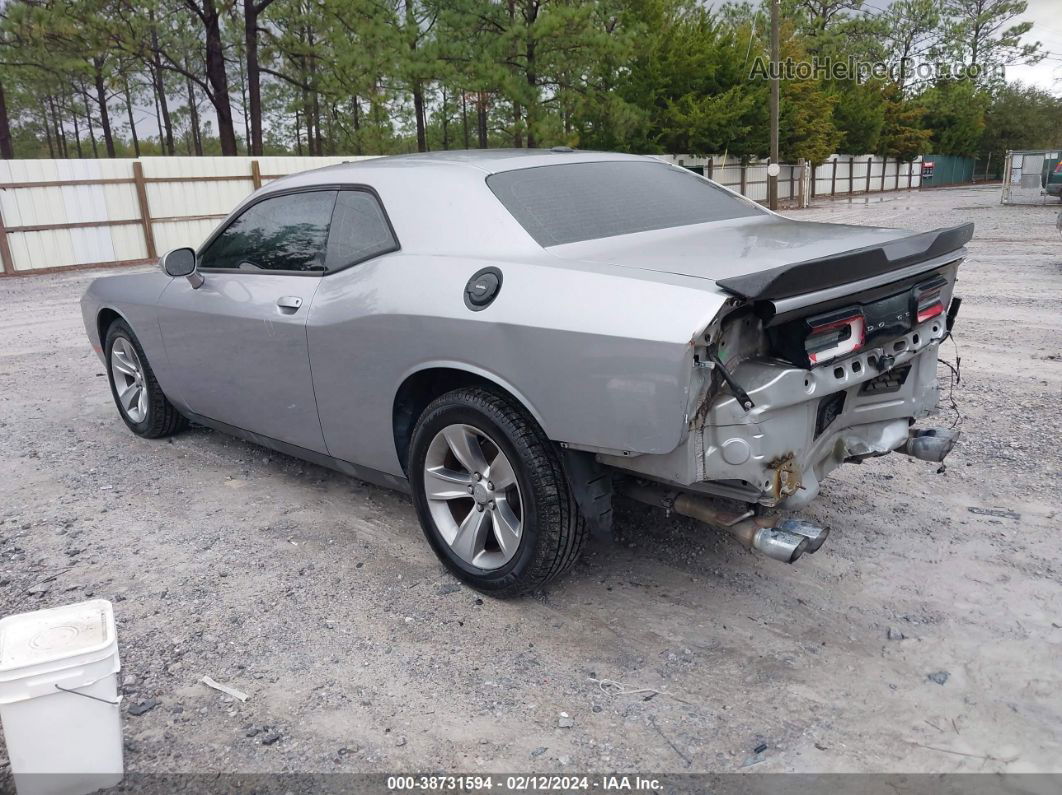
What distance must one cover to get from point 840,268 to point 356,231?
204 centimetres

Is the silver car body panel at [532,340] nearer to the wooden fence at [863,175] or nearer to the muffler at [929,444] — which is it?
the muffler at [929,444]

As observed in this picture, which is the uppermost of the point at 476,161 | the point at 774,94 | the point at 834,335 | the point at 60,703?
the point at 774,94

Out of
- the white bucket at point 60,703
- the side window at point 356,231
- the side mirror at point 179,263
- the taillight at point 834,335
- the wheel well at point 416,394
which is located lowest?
the white bucket at point 60,703

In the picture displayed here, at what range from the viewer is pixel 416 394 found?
11.5 ft

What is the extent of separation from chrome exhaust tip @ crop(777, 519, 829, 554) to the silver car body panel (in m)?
0.15

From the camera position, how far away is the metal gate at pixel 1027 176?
81.9 ft

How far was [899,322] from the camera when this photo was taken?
9.80ft

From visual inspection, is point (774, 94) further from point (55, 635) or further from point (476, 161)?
point (55, 635)

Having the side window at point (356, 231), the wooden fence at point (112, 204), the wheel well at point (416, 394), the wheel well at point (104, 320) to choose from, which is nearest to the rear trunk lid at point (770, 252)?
the wheel well at point (416, 394)

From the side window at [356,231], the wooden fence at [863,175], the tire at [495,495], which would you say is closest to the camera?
the tire at [495,495]

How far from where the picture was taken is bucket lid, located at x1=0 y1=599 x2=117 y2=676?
2242mm

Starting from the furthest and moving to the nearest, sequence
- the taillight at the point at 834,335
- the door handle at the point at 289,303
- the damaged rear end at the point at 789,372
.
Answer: the door handle at the point at 289,303, the taillight at the point at 834,335, the damaged rear end at the point at 789,372

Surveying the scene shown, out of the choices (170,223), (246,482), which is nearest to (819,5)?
(170,223)

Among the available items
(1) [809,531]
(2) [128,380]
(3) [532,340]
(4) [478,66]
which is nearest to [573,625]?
(1) [809,531]
